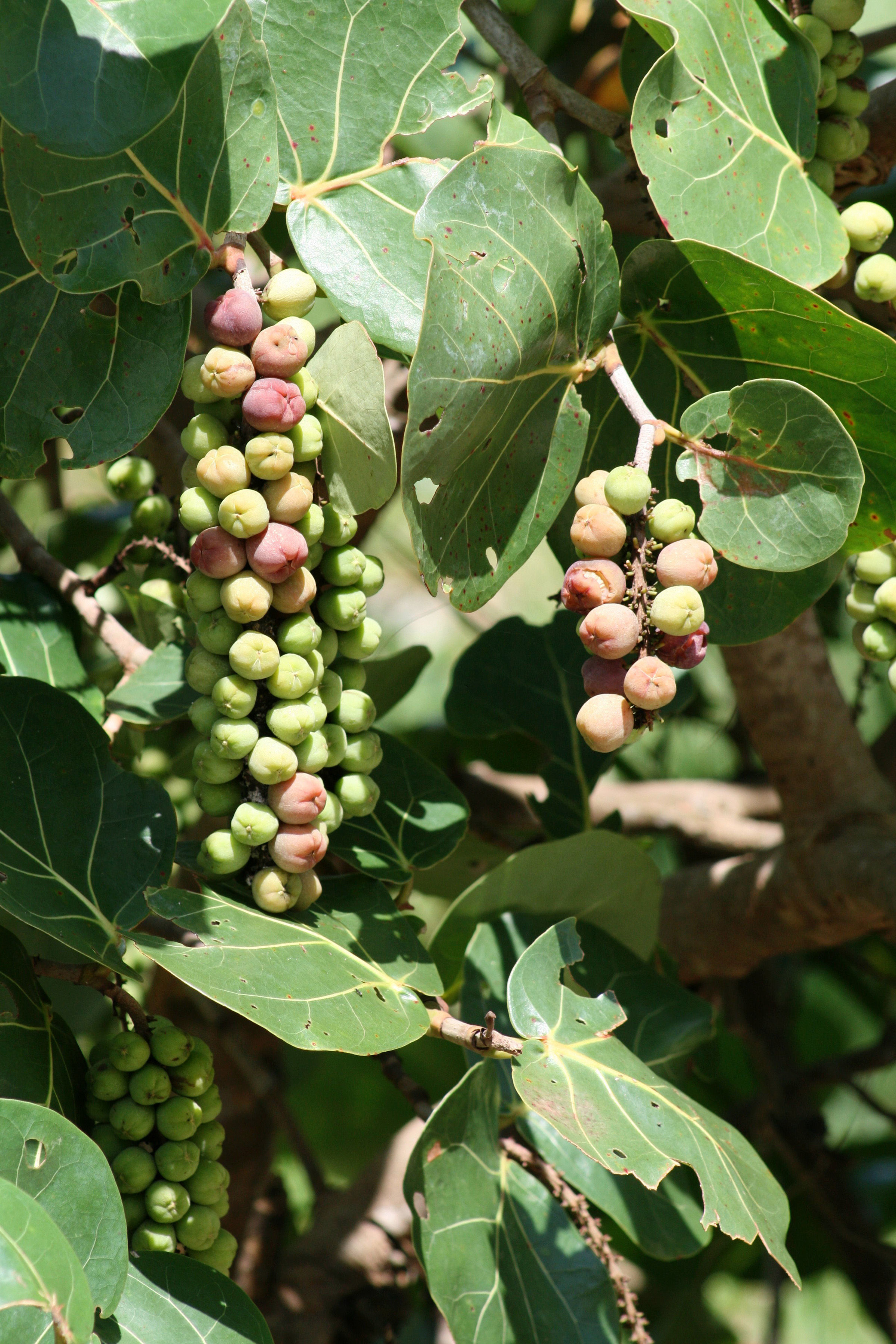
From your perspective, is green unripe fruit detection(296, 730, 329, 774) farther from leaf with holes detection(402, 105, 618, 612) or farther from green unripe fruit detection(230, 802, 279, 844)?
leaf with holes detection(402, 105, 618, 612)

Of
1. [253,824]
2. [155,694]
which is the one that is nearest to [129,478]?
[155,694]

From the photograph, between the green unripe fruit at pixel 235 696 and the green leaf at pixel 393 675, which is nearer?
the green unripe fruit at pixel 235 696

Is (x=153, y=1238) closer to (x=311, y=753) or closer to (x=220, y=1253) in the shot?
(x=220, y=1253)

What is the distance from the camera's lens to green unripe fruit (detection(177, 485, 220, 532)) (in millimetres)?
677

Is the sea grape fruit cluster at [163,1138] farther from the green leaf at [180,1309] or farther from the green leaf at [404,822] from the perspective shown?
the green leaf at [404,822]

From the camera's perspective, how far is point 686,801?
1.75m

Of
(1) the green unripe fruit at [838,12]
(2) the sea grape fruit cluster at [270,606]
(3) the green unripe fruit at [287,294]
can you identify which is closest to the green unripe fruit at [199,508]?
(2) the sea grape fruit cluster at [270,606]

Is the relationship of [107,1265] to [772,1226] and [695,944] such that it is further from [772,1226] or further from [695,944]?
[695,944]

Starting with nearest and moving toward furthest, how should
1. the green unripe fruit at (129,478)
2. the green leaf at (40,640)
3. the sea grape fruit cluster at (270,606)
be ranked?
the sea grape fruit cluster at (270,606) → the green leaf at (40,640) → the green unripe fruit at (129,478)

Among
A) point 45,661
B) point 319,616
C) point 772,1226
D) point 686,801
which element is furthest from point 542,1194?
point 686,801

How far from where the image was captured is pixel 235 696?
70 centimetres

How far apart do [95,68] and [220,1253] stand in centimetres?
81

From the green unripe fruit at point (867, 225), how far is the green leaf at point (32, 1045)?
2.80 feet

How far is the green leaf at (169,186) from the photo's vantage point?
654 millimetres
